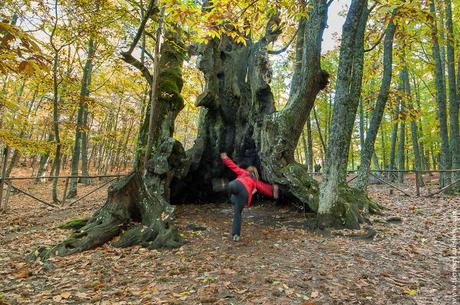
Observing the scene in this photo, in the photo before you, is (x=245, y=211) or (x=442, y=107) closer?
(x=245, y=211)

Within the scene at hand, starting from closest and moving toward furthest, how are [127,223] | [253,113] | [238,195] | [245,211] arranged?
1. [238,195]
2. [127,223]
3. [245,211]
4. [253,113]

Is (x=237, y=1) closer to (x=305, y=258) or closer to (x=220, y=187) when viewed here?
(x=305, y=258)

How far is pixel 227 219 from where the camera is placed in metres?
8.34

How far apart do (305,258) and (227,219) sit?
12.1 feet

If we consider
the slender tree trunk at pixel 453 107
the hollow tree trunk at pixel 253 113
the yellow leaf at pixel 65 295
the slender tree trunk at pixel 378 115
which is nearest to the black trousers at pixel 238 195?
the hollow tree trunk at pixel 253 113

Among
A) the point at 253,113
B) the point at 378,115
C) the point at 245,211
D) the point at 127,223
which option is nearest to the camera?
the point at 127,223

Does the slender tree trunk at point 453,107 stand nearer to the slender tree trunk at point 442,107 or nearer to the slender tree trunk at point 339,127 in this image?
the slender tree trunk at point 442,107

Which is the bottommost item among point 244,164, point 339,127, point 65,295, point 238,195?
point 65,295

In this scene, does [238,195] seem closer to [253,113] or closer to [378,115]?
[253,113]

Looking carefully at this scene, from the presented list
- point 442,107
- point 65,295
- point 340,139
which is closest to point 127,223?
point 65,295

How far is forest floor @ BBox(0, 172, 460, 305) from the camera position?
3.63 metres

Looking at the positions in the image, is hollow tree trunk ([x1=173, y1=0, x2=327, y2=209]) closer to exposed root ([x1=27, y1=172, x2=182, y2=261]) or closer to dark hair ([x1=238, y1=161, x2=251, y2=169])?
dark hair ([x1=238, y1=161, x2=251, y2=169])

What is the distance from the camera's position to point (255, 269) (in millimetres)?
4438

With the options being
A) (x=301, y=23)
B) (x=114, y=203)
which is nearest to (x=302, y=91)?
(x=301, y=23)
